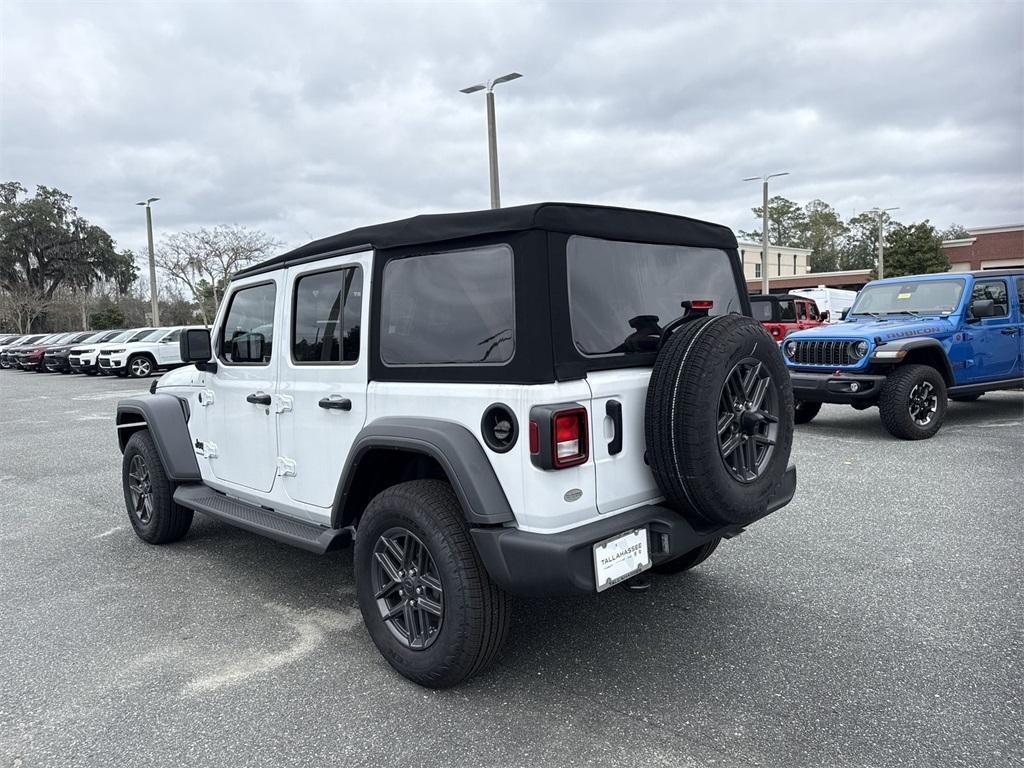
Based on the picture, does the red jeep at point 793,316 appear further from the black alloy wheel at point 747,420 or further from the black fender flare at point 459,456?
the black fender flare at point 459,456

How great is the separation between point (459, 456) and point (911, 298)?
8120 millimetres

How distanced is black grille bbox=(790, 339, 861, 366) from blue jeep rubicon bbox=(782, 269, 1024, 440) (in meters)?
0.01

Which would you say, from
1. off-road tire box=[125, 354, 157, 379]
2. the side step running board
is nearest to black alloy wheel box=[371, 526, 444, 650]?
the side step running board

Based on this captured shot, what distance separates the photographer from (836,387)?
312 inches

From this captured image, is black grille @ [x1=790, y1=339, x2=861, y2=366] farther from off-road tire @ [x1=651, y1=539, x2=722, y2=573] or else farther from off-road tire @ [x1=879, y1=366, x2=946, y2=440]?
off-road tire @ [x1=651, y1=539, x2=722, y2=573]

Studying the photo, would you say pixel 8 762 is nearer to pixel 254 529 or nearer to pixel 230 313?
pixel 254 529

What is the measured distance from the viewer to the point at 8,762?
2531mm

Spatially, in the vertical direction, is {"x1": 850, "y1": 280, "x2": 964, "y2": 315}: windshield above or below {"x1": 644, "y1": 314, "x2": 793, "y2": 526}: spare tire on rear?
above

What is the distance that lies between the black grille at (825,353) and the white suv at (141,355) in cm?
1868

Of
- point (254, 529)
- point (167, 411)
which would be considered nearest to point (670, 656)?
point (254, 529)

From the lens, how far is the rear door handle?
278 centimetres

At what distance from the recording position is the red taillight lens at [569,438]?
2562mm

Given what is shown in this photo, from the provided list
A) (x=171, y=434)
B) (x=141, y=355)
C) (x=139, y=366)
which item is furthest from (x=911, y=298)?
(x=139, y=366)

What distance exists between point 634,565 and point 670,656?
682 mm
